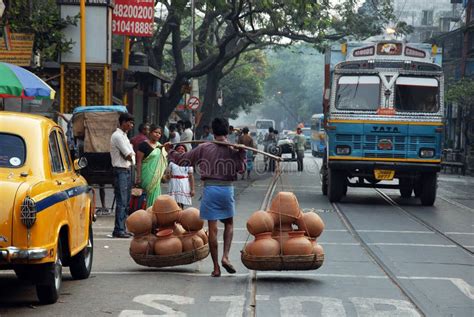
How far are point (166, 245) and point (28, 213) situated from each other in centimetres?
314

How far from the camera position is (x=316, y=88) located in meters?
123

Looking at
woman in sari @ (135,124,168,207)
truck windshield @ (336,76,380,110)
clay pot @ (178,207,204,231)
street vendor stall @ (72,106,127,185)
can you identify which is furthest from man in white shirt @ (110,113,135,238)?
truck windshield @ (336,76,380,110)

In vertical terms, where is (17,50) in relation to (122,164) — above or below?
above

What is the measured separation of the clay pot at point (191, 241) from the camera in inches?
450

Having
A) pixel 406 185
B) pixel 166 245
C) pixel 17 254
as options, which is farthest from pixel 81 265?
pixel 406 185

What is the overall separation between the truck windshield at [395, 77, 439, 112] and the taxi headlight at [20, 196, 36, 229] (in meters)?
14.6

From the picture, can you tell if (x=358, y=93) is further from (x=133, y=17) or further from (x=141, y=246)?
(x=141, y=246)

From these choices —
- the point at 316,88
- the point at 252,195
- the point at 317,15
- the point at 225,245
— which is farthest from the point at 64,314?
the point at 316,88

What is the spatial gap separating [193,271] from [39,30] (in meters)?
12.0

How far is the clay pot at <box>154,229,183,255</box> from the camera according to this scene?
11.3m

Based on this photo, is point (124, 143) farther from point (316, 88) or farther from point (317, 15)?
point (316, 88)

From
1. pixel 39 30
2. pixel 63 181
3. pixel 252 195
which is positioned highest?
pixel 39 30

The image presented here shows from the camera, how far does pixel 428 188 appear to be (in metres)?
22.6

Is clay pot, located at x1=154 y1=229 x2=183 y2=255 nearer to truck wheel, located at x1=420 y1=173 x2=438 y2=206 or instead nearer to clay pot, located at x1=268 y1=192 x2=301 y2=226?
clay pot, located at x1=268 y1=192 x2=301 y2=226
